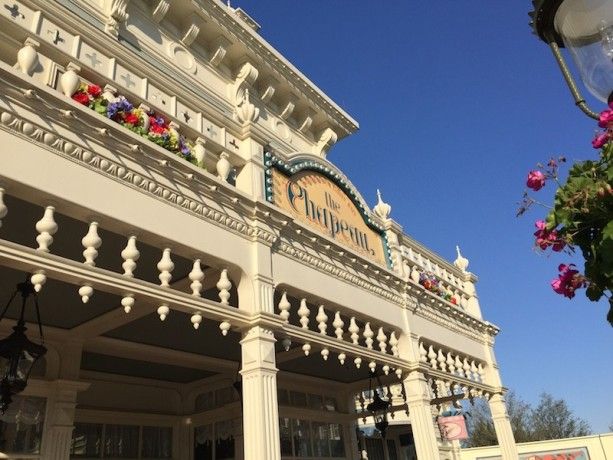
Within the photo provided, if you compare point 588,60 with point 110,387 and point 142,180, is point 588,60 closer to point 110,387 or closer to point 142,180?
point 142,180

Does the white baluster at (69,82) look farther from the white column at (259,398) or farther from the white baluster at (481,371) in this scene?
the white baluster at (481,371)

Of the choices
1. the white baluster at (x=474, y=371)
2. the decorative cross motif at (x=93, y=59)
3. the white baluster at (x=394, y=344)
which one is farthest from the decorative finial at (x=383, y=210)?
the decorative cross motif at (x=93, y=59)

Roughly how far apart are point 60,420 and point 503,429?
365 inches

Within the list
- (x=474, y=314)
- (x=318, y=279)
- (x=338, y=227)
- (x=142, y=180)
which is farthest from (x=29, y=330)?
(x=474, y=314)

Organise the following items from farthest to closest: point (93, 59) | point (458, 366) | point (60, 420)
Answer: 1. point (458, 366)
2. point (60, 420)
3. point (93, 59)

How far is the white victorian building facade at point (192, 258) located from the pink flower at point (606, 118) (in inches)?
153

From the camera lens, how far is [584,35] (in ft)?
8.52

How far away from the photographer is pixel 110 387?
8836mm

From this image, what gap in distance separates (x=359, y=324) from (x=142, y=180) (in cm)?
505

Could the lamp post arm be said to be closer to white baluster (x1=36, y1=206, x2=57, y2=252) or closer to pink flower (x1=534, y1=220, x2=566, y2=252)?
pink flower (x1=534, y1=220, x2=566, y2=252)

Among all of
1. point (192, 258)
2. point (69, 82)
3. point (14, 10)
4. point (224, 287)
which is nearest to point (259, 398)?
point (224, 287)

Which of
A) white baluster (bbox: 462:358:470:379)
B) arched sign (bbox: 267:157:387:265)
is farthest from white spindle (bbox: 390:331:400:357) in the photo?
white baluster (bbox: 462:358:470:379)

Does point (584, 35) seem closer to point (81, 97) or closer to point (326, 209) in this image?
point (81, 97)

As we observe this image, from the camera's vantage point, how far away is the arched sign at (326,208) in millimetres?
7543
